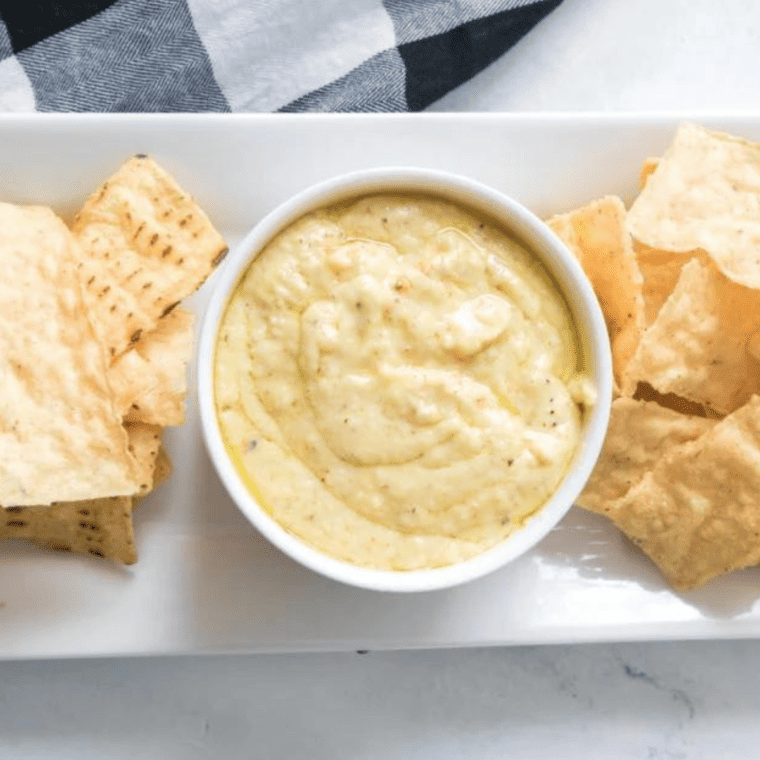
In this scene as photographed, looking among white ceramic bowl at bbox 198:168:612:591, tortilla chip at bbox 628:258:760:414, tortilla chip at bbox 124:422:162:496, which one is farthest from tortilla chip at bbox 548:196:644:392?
tortilla chip at bbox 124:422:162:496

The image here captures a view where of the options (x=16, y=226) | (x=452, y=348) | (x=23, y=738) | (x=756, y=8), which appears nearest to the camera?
(x=452, y=348)

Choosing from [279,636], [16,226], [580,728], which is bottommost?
[580,728]

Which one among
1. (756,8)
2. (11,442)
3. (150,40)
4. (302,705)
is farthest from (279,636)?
(756,8)

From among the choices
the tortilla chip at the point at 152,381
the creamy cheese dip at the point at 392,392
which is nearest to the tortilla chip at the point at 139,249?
the tortilla chip at the point at 152,381

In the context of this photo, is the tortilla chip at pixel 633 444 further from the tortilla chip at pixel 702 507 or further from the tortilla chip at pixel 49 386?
the tortilla chip at pixel 49 386

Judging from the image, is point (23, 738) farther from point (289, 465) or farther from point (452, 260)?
point (452, 260)
